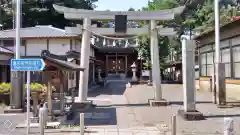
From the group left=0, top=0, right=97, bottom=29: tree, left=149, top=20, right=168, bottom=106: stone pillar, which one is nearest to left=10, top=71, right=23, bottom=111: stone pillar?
left=149, top=20, right=168, bottom=106: stone pillar

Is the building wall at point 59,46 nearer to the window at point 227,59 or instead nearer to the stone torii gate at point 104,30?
the stone torii gate at point 104,30

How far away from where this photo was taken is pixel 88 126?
12.6 meters

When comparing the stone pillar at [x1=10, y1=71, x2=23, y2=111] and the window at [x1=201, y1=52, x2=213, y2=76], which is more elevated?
the window at [x1=201, y1=52, x2=213, y2=76]

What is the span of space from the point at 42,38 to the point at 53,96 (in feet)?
58.3

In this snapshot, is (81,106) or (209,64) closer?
(81,106)

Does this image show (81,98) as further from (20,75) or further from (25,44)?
(25,44)

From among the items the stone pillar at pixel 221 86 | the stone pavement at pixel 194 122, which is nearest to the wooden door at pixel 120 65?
the stone pavement at pixel 194 122

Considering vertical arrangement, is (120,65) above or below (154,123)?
above

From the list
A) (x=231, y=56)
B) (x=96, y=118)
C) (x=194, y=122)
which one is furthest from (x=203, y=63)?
(x=96, y=118)

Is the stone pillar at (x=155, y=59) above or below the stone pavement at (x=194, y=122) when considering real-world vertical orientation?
above

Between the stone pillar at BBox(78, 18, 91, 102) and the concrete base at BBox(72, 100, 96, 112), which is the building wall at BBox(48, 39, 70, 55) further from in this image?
the concrete base at BBox(72, 100, 96, 112)

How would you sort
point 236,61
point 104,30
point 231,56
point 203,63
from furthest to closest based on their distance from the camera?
point 203,63 < point 231,56 < point 236,61 < point 104,30

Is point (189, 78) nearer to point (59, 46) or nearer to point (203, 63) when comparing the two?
point (203, 63)

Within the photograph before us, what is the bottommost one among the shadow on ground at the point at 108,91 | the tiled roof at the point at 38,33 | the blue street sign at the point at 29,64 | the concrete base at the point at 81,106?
the shadow on ground at the point at 108,91
